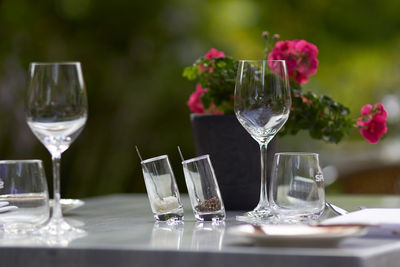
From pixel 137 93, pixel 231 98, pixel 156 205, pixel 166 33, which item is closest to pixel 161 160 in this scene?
pixel 156 205

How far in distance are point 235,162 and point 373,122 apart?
1.08 ft

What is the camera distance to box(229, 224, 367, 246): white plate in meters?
Answer: 1.04

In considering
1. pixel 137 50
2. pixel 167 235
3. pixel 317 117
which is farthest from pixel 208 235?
pixel 137 50

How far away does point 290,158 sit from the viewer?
1.35 metres

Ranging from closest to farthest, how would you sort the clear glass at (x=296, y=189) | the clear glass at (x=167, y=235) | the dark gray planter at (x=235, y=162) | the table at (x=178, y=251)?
the table at (x=178, y=251)
the clear glass at (x=167, y=235)
the clear glass at (x=296, y=189)
the dark gray planter at (x=235, y=162)

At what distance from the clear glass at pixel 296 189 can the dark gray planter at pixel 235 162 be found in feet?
1.21

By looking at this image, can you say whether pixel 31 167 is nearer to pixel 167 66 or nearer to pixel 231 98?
pixel 231 98

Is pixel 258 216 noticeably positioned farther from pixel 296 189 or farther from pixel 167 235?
pixel 167 235

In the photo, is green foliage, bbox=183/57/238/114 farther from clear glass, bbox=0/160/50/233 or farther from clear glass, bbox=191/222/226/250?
clear glass, bbox=0/160/50/233

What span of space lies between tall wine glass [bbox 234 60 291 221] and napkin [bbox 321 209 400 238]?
0.68ft

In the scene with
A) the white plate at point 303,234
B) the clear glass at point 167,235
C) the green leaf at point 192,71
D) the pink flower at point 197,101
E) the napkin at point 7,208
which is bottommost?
the clear glass at point 167,235

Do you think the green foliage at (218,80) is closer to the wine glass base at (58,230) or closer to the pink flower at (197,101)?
the pink flower at (197,101)

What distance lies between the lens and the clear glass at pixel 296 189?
4.37 feet

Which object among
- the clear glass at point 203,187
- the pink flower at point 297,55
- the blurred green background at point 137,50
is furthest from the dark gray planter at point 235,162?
the blurred green background at point 137,50
